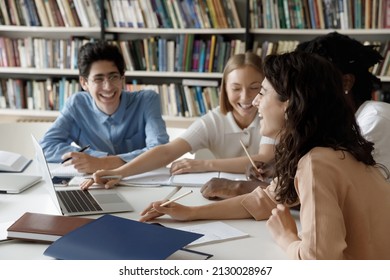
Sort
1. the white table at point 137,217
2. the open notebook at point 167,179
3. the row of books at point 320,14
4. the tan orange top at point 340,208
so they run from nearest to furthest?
the tan orange top at point 340,208 < the white table at point 137,217 < the open notebook at point 167,179 < the row of books at point 320,14

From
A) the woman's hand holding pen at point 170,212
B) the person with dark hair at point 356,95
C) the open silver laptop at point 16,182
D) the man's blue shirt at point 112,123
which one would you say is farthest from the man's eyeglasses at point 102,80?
the woman's hand holding pen at point 170,212

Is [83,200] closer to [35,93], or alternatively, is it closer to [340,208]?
[340,208]

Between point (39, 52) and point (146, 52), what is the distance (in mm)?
777

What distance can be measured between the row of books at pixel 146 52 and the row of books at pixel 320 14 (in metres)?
0.24

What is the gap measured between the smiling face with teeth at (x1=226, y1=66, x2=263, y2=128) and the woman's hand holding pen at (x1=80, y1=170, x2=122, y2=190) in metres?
0.70

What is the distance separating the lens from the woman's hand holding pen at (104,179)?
1.83 metres

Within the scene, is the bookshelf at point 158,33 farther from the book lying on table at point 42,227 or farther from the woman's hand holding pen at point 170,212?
the book lying on table at point 42,227

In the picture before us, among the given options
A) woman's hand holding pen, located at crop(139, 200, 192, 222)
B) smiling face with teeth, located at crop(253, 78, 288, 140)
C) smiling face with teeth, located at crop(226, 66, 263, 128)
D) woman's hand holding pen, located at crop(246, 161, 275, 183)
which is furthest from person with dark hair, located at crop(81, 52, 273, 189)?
smiling face with teeth, located at crop(253, 78, 288, 140)

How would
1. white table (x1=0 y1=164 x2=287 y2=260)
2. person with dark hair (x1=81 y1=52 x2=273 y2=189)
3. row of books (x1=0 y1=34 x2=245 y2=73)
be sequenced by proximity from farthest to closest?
row of books (x1=0 y1=34 x2=245 y2=73), person with dark hair (x1=81 y1=52 x2=273 y2=189), white table (x1=0 y1=164 x2=287 y2=260)

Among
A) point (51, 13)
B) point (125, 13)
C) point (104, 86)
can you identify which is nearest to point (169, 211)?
point (104, 86)

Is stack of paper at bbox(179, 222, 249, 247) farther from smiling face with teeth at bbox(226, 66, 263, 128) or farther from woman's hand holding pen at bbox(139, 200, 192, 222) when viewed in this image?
smiling face with teeth at bbox(226, 66, 263, 128)

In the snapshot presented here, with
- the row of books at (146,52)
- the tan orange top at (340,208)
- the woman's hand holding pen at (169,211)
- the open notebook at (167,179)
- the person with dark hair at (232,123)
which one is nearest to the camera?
the tan orange top at (340,208)

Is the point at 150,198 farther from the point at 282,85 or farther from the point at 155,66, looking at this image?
the point at 155,66

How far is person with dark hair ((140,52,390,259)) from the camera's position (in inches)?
45.0
